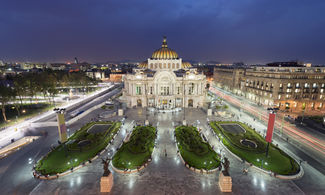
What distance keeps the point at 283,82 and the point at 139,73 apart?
191 feet

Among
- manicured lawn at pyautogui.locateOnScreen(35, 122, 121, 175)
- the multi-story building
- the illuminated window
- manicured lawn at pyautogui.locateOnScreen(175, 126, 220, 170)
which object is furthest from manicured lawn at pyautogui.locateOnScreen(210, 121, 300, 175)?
the illuminated window

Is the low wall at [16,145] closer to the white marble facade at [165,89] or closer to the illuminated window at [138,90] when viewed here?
the white marble facade at [165,89]

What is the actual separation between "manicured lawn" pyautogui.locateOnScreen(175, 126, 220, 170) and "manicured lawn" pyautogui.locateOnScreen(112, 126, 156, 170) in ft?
21.6

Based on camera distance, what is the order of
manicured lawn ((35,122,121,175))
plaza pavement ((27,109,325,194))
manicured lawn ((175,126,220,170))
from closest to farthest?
plaza pavement ((27,109,325,194))
manicured lawn ((35,122,121,175))
manicured lawn ((175,126,220,170))

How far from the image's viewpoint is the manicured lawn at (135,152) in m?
29.5

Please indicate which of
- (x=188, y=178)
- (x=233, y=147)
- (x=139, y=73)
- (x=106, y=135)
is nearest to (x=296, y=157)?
(x=233, y=147)

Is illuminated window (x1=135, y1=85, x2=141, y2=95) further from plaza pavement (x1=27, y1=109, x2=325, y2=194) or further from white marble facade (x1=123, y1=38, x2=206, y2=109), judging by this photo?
plaza pavement (x1=27, y1=109, x2=325, y2=194)

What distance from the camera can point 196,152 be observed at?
3250 centimetres

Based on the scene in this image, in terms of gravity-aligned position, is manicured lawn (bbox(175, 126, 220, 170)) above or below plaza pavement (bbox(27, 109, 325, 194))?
above

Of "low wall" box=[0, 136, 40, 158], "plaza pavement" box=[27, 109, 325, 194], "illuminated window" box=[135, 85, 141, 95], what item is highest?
"illuminated window" box=[135, 85, 141, 95]

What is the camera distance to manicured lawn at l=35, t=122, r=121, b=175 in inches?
1130

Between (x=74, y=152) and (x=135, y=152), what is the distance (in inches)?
493

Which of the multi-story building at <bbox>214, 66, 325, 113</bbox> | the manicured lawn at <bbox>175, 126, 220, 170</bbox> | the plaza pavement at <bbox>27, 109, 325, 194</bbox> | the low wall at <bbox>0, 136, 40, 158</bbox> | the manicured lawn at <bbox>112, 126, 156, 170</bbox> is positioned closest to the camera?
the plaza pavement at <bbox>27, 109, 325, 194</bbox>

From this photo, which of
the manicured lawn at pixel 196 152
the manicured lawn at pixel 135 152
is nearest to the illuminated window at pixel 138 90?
the manicured lawn at pixel 135 152
